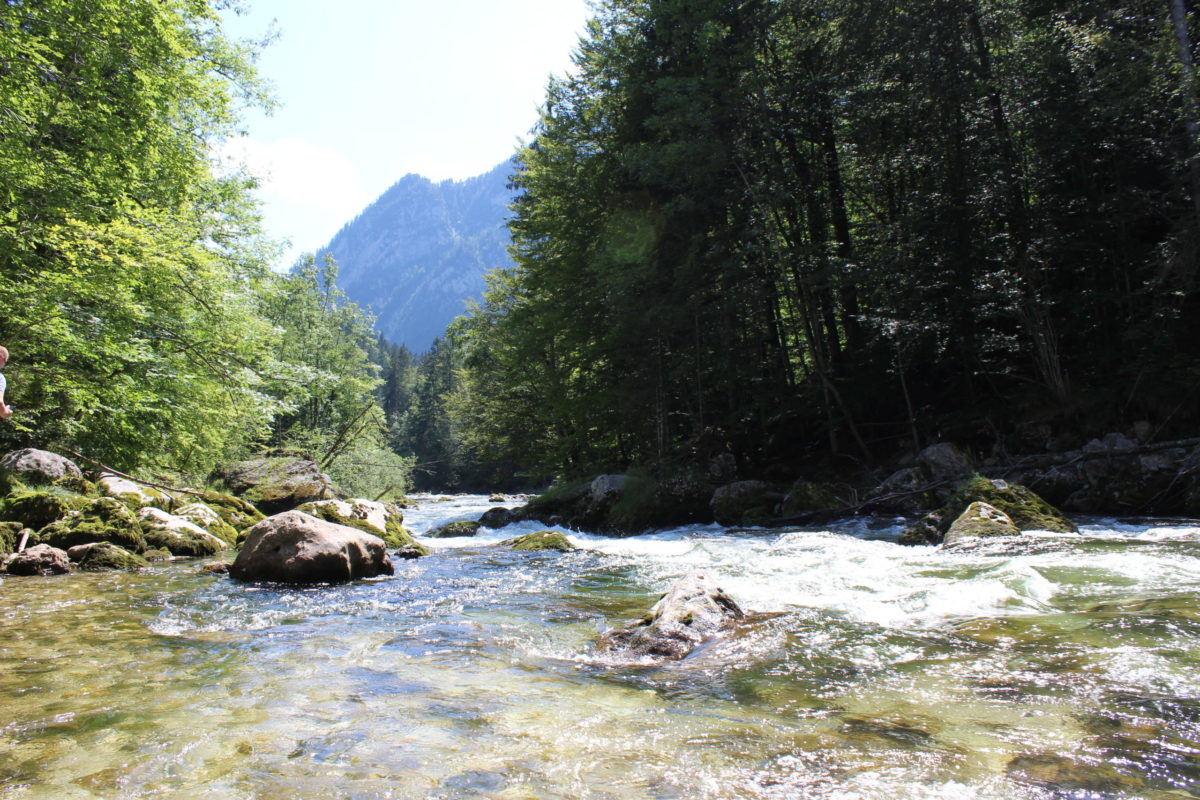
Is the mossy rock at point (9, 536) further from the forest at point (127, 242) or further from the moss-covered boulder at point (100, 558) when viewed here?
the forest at point (127, 242)

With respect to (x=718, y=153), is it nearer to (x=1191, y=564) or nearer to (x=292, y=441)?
(x=1191, y=564)

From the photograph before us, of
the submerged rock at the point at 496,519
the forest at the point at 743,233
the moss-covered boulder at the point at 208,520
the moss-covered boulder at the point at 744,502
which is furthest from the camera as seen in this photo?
the submerged rock at the point at 496,519

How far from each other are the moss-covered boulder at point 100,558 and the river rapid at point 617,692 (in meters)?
1.33

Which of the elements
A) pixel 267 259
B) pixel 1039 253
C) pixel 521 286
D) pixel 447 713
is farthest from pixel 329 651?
pixel 521 286

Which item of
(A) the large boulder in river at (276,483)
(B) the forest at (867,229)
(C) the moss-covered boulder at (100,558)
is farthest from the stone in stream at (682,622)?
(A) the large boulder in river at (276,483)

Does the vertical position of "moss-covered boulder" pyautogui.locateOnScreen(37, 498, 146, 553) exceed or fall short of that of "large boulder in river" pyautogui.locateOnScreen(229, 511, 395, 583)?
it exceeds it

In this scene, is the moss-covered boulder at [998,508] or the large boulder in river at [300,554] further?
the moss-covered boulder at [998,508]

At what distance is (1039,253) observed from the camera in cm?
1276

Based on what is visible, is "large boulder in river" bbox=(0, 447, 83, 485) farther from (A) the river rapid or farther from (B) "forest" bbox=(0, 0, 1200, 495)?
(A) the river rapid

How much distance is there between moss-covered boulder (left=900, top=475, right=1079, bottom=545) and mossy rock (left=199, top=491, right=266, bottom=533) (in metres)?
12.5

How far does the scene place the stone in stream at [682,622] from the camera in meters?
4.83

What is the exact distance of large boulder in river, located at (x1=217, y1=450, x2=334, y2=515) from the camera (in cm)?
1873

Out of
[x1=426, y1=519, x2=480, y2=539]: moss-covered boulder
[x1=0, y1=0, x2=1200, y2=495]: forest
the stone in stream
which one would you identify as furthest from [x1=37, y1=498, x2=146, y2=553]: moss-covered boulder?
the stone in stream

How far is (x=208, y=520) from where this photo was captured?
12.3 meters
